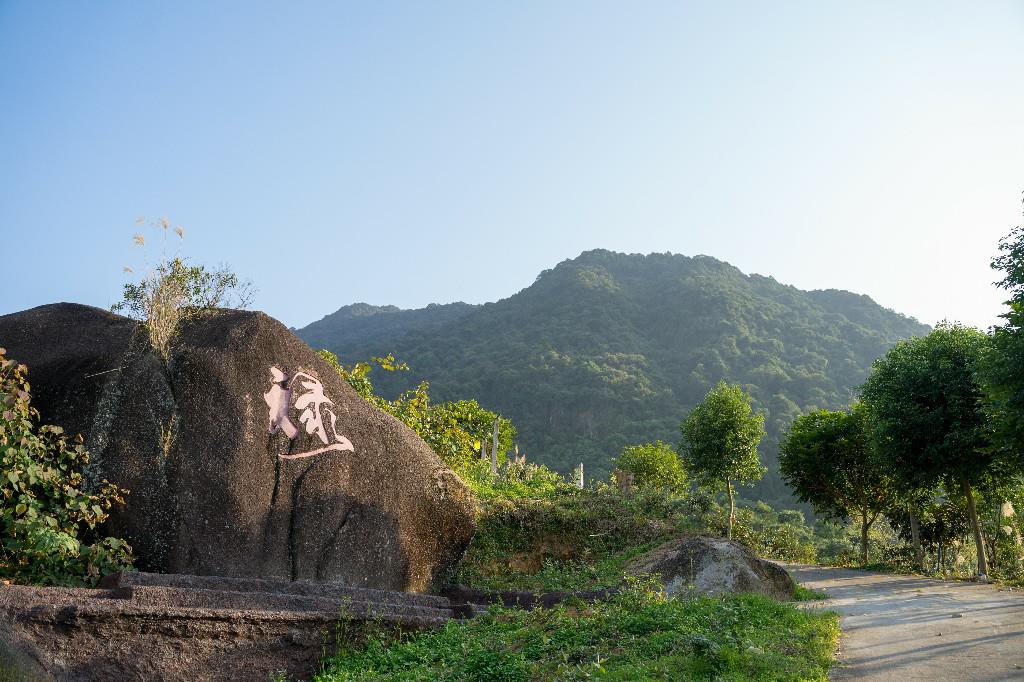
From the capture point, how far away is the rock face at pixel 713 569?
11.0 meters

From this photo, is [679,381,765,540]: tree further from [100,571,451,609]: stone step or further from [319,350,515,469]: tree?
[100,571,451,609]: stone step

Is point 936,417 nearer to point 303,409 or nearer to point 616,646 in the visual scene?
point 616,646

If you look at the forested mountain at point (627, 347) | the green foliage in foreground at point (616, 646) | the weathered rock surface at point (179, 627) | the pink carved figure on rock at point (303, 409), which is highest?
the forested mountain at point (627, 347)

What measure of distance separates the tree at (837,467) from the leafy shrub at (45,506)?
24.9 m

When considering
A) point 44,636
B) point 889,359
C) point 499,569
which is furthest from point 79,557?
point 889,359

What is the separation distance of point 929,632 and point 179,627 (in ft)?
30.3

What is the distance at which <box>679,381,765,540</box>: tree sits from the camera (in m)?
→ 27.9

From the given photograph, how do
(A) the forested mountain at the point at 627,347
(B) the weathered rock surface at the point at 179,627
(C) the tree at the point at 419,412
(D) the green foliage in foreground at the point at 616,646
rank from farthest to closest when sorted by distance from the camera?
1. (A) the forested mountain at the point at 627,347
2. (C) the tree at the point at 419,412
3. (B) the weathered rock surface at the point at 179,627
4. (D) the green foliage in foreground at the point at 616,646

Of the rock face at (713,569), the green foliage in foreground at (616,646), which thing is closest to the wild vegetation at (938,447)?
the rock face at (713,569)

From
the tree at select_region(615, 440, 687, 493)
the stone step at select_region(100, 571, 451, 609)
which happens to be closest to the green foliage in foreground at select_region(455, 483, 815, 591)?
the stone step at select_region(100, 571, 451, 609)

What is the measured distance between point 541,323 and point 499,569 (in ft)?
224

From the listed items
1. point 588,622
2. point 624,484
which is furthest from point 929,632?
point 624,484

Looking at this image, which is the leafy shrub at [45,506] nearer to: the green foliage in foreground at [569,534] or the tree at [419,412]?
the green foliage in foreground at [569,534]

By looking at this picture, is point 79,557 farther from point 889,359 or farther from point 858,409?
point 858,409
